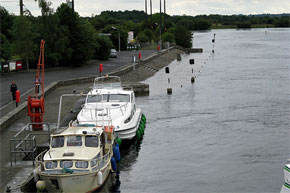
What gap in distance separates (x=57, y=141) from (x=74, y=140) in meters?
0.76

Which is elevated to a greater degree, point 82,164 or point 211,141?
point 82,164

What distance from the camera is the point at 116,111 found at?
29.2 metres

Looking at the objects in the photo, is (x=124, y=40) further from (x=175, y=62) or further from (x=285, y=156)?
(x=285, y=156)

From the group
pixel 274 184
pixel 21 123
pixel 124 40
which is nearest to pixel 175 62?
pixel 124 40

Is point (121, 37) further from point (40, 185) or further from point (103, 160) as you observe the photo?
point (40, 185)

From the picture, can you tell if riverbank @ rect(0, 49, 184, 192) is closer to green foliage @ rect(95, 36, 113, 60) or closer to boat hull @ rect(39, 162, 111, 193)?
boat hull @ rect(39, 162, 111, 193)

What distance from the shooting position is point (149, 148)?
29.8m

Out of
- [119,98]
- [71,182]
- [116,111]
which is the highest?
[119,98]

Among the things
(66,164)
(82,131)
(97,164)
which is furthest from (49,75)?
(66,164)

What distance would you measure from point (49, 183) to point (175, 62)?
7419 centimetres

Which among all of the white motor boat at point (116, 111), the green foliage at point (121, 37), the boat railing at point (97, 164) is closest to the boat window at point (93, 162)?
the boat railing at point (97, 164)

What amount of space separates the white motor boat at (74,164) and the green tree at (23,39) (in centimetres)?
3888

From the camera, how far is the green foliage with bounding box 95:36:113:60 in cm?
7500

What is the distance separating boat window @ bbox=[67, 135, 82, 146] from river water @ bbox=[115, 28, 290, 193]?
128 inches
